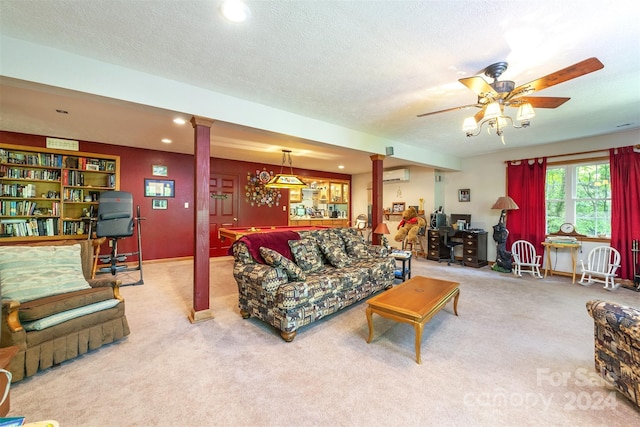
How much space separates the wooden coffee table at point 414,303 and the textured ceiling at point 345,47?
215 cm

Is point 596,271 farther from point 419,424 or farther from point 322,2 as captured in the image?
point 322,2

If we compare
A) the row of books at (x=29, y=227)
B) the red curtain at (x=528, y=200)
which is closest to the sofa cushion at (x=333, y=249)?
the red curtain at (x=528, y=200)

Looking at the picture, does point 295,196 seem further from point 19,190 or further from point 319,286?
point 19,190

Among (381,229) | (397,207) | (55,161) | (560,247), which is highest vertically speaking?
(55,161)

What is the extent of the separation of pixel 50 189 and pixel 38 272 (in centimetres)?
366

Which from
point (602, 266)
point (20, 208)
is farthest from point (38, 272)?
point (602, 266)

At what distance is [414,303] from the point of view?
2477 mm

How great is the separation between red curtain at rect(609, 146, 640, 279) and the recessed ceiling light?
609 centimetres

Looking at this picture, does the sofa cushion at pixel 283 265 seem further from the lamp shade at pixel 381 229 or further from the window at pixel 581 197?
the window at pixel 581 197

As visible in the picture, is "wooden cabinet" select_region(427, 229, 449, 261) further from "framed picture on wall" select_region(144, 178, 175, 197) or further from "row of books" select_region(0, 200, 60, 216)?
"row of books" select_region(0, 200, 60, 216)

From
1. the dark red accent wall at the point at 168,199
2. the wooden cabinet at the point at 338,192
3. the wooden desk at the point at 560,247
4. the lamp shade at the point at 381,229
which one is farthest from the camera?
the wooden cabinet at the point at 338,192

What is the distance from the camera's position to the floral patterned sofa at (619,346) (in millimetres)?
1632

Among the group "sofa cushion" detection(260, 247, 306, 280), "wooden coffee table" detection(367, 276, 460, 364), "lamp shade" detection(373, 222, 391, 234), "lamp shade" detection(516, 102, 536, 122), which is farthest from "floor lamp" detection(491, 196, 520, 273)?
"sofa cushion" detection(260, 247, 306, 280)

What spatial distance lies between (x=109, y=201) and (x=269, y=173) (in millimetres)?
3674
